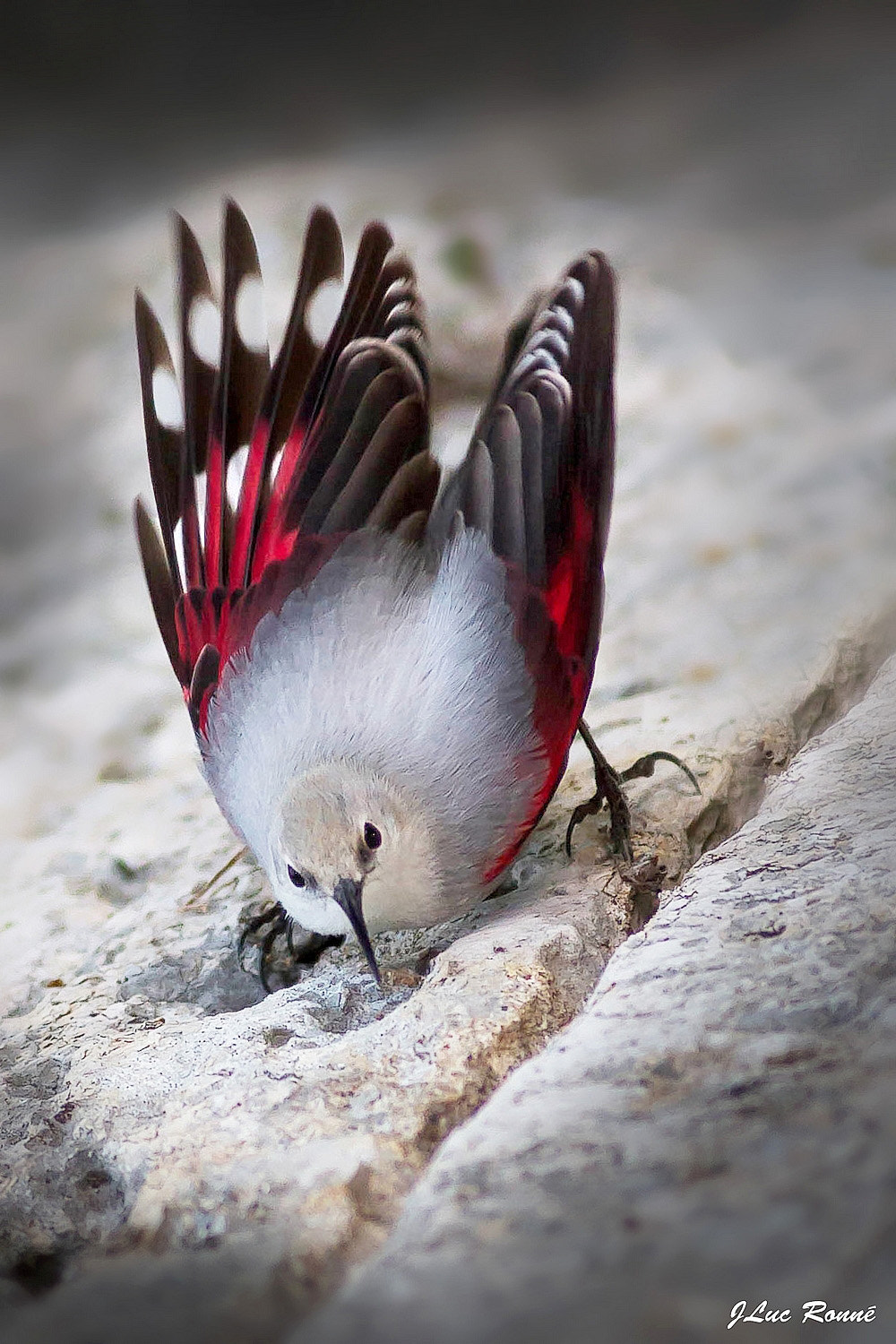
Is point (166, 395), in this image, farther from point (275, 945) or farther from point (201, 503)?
point (275, 945)

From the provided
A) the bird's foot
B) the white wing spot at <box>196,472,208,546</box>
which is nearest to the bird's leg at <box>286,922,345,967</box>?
the bird's foot

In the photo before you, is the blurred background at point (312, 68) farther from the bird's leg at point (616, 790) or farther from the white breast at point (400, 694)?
the bird's leg at point (616, 790)

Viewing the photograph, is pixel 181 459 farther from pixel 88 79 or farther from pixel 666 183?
pixel 666 183

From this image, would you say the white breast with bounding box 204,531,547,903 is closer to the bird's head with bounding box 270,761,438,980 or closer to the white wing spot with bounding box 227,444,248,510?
the bird's head with bounding box 270,761,438,980

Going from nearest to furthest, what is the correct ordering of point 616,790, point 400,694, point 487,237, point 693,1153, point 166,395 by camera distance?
point 693,1153 < point 400,694 < point 616,790 < point 166,395 < point 487,237

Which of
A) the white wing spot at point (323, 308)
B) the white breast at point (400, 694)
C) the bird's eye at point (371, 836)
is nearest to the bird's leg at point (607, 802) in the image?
the white breast at point (400, 694)

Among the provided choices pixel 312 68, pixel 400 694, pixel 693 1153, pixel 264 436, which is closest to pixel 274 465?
pixel 264 436

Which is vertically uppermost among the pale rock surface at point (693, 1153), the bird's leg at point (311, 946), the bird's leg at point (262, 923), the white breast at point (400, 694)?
the white breast at point (400, 694)
